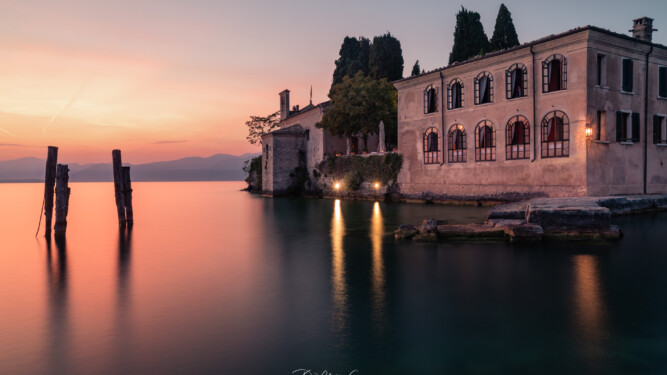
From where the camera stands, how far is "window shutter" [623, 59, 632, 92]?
21.6 m

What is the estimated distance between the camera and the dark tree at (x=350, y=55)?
2340 inches

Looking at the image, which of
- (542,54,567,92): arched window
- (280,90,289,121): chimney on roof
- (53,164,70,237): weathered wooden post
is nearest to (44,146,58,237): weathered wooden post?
(53,164,70,237): weathered wooden post

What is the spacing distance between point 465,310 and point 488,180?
65.4 ft

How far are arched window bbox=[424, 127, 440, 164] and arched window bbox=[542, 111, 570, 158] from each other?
7.38 metres

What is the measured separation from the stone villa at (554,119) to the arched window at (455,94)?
0.06 meters

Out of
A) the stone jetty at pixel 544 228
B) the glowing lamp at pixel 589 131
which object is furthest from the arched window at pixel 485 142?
the stone jetty at pixel 544 228

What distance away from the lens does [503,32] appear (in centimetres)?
4491

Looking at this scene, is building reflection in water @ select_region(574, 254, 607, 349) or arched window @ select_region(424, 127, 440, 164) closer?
building reflection in water @ select_region(574, 254, 607, 349)

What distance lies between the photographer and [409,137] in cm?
3058

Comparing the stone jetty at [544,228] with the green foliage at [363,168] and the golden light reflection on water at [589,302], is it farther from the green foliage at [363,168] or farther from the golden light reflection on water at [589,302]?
the green foliage at [363,168]

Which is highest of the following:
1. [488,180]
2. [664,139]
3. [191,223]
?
[664,139]

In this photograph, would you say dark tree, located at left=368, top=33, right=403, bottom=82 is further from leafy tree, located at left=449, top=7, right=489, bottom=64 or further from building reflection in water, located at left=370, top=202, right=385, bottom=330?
building reflection in water, located at left=370, top=202, right=385, bottom=330

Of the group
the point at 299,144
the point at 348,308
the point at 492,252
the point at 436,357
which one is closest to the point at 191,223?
the point at 492,252

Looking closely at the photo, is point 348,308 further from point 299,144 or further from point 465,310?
point 299,144
